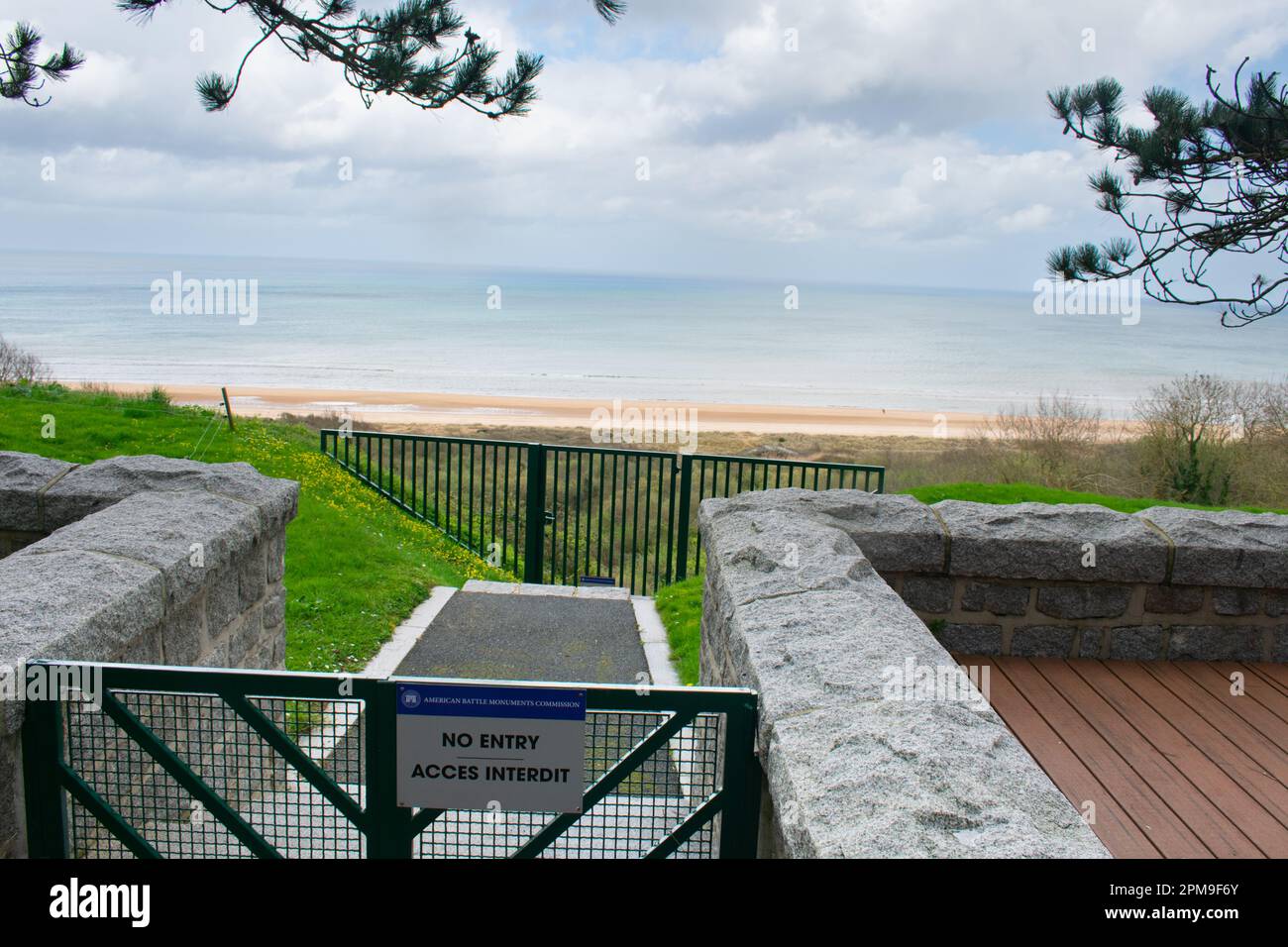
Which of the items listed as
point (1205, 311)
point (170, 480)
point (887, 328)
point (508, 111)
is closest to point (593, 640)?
point (170, 480)

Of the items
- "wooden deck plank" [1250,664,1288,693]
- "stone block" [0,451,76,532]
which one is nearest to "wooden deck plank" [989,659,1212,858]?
"wooden deck plank" [1250,664,1288,693]

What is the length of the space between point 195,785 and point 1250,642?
4347mm

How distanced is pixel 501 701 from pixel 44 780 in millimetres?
1224

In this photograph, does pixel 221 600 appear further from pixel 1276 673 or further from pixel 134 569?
pixel 1276 673

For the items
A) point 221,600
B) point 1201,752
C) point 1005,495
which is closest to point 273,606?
point 221,600

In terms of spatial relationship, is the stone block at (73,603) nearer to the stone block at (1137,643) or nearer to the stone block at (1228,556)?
the stone block at (1137,643)

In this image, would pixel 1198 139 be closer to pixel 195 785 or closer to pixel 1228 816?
pixel 1228 816

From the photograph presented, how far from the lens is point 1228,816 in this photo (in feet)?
10.2

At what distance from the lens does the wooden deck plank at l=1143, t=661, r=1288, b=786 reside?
348 centimetres

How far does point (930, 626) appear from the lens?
169 inches

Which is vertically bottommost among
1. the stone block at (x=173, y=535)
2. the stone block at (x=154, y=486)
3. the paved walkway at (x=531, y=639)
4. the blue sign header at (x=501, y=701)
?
the paved walkway at (x=531, y=639)

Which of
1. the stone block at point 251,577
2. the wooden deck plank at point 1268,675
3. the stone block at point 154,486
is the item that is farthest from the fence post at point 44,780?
the wooden deck plank at point 1268,675

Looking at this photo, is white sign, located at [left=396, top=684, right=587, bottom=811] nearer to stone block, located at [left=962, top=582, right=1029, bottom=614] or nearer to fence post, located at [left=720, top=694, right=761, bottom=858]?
fence post, located at [left=720, top=694, right=761, bottom=858]

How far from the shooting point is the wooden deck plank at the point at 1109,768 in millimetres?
2951
